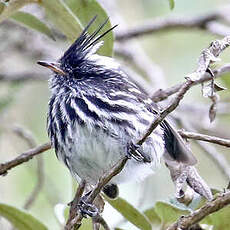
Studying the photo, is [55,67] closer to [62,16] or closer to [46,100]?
[62,16]

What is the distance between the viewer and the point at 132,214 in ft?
8.30

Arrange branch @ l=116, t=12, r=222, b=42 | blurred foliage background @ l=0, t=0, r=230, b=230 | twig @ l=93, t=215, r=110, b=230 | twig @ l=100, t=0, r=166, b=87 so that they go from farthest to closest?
twig @ l=100, t=0, r=166, b=87
branch @ l=116, t=12, r=222, b=42
blurred foliage background @ l=0, t=0, r=230, b=230
twig @ l=93, t=215, r=110, b=230

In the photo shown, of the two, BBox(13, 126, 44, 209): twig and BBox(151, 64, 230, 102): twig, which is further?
BBox(13, 126, 44, 209): twig

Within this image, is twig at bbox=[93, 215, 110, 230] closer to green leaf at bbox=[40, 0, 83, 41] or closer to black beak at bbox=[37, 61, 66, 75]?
green leaf at bbox=[40, 0, 83, 41]

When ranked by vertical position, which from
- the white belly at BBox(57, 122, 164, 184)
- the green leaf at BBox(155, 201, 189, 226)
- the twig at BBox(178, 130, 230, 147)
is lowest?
the green leaf at BBox(155, 201, 189, 226)

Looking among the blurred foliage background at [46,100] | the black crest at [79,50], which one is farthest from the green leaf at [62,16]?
the black crest at [79,50]

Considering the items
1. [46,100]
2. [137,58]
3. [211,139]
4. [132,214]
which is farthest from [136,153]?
[46,100]

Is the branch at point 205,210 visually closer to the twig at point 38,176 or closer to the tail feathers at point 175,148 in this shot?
the tail feathers at point 175,148

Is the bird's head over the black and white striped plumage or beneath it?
over

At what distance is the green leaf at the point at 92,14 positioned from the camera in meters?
2.74

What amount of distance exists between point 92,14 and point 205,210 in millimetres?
1057

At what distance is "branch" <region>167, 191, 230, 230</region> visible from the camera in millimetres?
1988

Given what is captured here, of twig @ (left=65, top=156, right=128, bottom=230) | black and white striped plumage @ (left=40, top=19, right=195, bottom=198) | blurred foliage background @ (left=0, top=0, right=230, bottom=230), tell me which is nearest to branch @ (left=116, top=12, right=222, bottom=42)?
blurred foliage background @ (left=0, top=0, right=230, bottom=230)

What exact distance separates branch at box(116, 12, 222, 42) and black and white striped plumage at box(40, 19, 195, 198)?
1.25 metres
